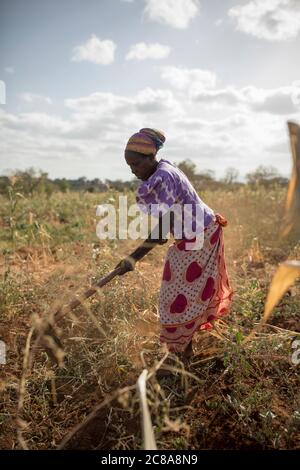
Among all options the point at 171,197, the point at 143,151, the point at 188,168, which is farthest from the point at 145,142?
the point at 188,168

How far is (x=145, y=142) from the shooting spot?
7.23ft

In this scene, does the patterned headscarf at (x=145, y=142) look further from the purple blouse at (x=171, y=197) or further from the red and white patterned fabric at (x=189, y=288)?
the red and white patterned fabric at (x=189, y=288)

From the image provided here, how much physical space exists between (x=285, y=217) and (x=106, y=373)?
4.72ft

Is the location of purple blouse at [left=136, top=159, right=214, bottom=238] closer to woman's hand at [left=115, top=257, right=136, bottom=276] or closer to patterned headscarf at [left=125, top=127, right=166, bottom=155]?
patterned headscarf at [left=125, top=127, right=166, bottom=155]

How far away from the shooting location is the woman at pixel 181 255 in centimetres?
222

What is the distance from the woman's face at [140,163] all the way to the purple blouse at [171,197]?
0.05 meters

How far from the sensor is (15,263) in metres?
4.36

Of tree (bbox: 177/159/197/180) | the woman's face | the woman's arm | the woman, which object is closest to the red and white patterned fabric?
the woman

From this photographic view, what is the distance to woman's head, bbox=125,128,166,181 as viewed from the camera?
2.21m

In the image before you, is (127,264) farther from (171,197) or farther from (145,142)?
(145,142)

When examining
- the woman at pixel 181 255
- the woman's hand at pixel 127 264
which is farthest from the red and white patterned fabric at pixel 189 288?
the woman's hand at pixel 127 264

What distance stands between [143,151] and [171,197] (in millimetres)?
265
